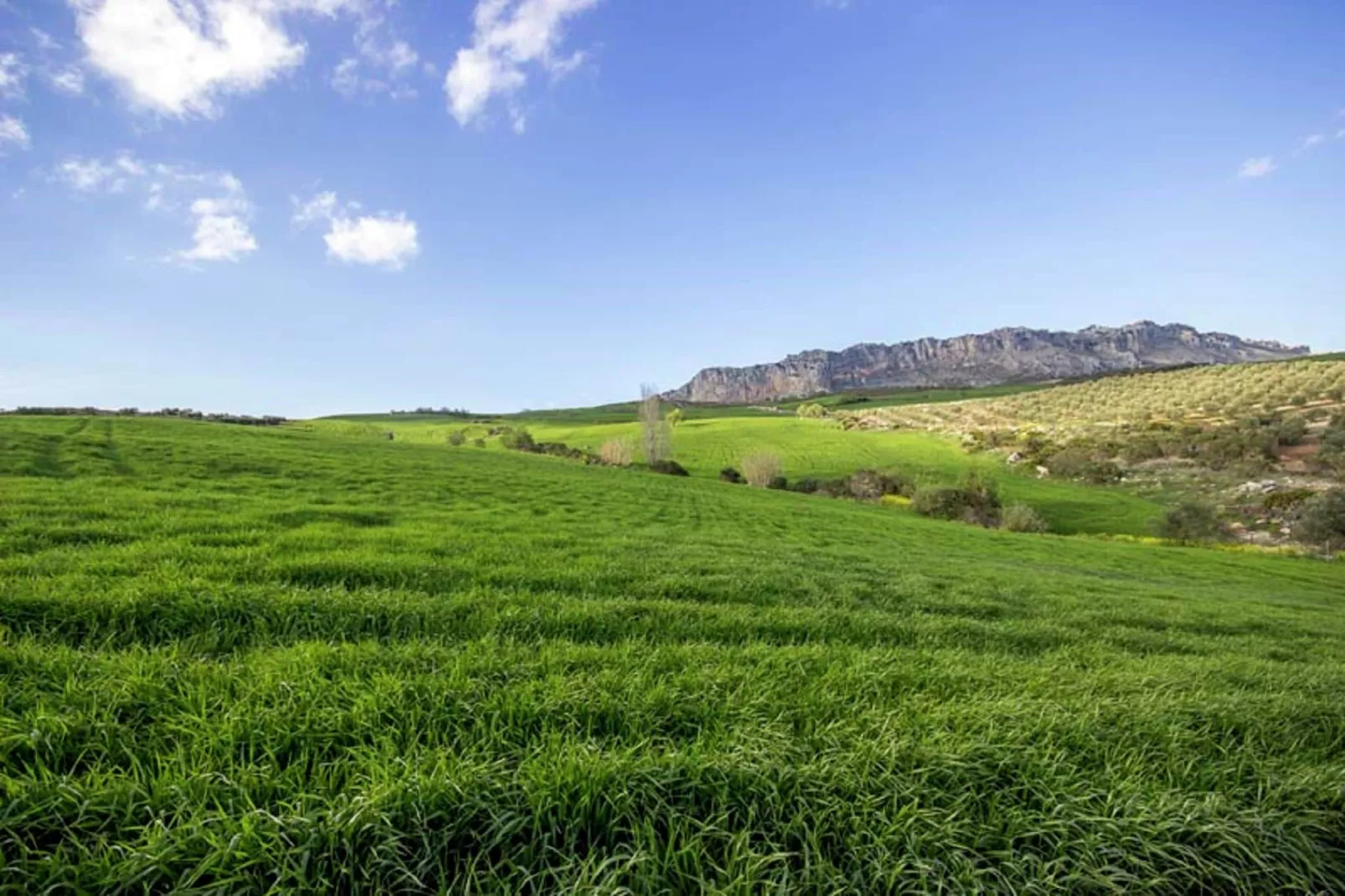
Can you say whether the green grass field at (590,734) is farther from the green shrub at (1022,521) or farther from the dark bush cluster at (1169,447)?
the dark bush cluster at (1169,447)

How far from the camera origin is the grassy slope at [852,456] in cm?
5475

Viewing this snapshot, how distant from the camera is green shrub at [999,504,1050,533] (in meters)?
46.9

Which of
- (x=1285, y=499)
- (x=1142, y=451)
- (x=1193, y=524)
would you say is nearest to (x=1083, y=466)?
(x=1142, y=451)

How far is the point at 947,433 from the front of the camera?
322 feet

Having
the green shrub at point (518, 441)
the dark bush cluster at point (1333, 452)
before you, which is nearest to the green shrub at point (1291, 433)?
the dark bush cluster at point (1333, 452)

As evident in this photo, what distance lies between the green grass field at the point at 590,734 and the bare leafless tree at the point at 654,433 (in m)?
60.6

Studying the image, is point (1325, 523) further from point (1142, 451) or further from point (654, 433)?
point (654, 433)

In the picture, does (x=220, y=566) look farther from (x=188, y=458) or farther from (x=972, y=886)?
(x=188, y=458)

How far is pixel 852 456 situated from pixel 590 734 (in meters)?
76.8

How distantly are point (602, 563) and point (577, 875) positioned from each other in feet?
24.3

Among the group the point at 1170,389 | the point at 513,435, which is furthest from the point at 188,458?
the point at 1170,389

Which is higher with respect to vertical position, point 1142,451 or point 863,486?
point 863,486

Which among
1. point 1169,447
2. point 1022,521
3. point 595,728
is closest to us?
point 595,728

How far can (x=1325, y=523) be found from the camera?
42.8 meters
